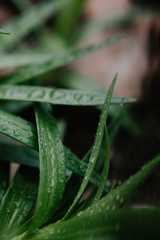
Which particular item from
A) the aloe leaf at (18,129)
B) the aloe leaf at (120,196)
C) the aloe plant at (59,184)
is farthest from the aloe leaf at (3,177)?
the aloe leaf at (120,196)

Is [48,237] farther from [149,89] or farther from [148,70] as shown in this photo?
[148,70]

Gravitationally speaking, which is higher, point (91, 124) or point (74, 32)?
point (74, 32)

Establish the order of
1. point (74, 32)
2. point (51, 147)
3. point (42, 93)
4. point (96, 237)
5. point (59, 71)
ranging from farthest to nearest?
point (74, 32)
point (59, 71)
point (42, 93)
point (51, 147)
point (96, 237)

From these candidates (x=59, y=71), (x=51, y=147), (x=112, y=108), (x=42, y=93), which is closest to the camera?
(x=51, y=147)

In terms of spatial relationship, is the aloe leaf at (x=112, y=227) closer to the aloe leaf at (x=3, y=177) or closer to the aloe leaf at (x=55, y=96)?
the aloe leaf at (x=3, y=177)

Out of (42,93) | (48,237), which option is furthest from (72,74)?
(48,237)

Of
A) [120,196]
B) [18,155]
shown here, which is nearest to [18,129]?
[18,155]

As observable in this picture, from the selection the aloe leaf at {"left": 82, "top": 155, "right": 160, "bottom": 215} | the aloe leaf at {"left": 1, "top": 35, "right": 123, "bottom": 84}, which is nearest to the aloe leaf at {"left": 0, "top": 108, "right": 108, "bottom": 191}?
the aloe leaf at {"left": 82, "top": 155, "right": 160, "bottom": 215}

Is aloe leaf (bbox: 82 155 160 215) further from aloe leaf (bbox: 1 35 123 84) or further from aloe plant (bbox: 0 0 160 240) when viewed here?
aloe leaf (bbox: 1 35 123 84)
